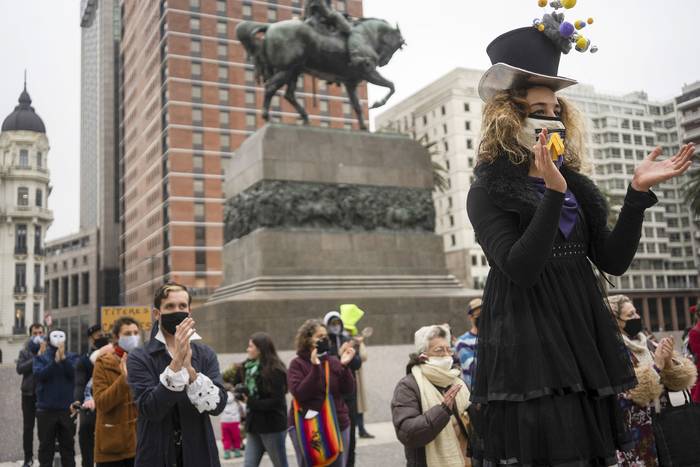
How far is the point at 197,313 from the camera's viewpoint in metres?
19.4

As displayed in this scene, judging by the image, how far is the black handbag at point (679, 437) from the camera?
13.1 ft

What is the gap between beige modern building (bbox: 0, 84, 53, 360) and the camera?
268ft

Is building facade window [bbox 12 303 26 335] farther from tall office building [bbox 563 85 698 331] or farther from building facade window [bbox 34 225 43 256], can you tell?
tall office building [bbox 563 85 698 331]

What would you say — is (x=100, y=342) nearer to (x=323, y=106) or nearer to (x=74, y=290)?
(x=323, y=106)

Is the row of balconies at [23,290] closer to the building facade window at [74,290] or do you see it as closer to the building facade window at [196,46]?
the building facade window at [196,46]

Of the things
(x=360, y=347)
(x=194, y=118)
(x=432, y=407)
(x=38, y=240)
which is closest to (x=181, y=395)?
(x=432, y=407)

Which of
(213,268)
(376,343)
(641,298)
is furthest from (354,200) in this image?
(641,298)

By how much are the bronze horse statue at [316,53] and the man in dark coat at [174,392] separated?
15697 millimetres

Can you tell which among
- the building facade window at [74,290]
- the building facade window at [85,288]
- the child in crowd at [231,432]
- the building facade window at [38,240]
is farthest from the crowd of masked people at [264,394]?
the building facade window at [74,290]

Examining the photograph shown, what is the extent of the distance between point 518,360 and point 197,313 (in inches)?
687

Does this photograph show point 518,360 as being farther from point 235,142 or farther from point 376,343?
point 235,142

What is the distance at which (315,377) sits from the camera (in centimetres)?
715

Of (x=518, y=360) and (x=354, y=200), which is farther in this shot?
(x=354, y=200)

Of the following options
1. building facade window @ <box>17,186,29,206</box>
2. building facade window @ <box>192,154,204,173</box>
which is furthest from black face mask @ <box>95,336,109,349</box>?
building facade window @ <box>17,186,29,206</box>
